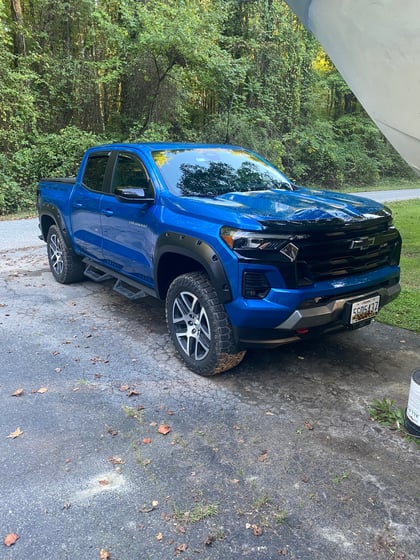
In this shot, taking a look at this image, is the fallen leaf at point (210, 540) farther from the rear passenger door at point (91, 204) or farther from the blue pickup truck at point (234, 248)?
the rear passenger door at point (91, 204)

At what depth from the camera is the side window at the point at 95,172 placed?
525 centimetres

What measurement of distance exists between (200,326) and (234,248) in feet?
2.69

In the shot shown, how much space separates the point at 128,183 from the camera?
4.71 meters

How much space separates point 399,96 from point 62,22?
16.2 m

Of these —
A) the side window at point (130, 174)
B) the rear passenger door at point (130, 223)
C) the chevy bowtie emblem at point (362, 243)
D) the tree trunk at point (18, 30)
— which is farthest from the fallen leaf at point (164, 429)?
the tree trunk at point (18, 30)

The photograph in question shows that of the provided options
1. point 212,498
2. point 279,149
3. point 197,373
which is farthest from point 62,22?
point 212,498

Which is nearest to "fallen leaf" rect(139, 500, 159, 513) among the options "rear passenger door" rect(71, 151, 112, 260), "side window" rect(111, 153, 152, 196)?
"side window" rect(111, 153, 152, 196)

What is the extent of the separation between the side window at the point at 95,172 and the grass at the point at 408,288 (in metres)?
3.54

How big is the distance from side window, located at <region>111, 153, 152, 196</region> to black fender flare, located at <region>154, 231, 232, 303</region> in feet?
1.95

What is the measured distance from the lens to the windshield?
165 inches

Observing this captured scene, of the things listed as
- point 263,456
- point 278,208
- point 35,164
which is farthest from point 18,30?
point 263,456

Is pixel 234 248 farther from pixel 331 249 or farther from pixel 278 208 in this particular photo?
pixel 331 249

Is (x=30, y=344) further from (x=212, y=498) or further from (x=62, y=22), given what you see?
(x=62, y=22)

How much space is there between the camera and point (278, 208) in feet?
11.8
